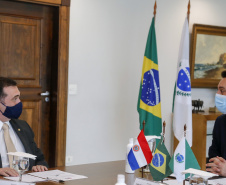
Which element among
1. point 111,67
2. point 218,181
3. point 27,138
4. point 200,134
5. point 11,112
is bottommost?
point 200,134

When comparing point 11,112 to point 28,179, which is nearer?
point 28,179

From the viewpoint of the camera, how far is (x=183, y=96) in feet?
17.8

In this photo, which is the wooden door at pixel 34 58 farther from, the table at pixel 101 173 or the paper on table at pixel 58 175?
the paper on table at pixel 58 175

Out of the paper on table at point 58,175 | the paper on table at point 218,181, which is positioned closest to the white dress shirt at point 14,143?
the paper on table at point 58,175

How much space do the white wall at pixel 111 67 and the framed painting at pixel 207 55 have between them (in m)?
0.33

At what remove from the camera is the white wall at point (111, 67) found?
532cm

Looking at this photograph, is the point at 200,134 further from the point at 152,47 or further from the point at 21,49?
the point at 21,49

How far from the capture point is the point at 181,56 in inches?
219

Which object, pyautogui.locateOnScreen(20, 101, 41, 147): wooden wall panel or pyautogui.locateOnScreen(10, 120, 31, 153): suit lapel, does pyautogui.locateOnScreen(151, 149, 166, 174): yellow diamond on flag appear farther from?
pyautogui.locateOnScreen(20, 101, 41, 147): wooden wall panel

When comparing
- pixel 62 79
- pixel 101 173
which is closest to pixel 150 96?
pixel 62 79

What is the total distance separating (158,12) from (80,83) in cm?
160

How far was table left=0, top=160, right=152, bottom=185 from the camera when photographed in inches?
92.6

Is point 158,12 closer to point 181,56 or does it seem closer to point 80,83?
point 181,56

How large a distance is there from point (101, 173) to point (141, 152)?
30cm
